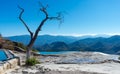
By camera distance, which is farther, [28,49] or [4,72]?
[28,49]

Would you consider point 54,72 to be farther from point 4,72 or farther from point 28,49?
point 28,49

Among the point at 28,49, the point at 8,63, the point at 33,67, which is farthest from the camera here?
the point at 28,49

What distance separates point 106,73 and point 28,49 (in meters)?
5.85

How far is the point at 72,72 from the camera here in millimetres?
13406

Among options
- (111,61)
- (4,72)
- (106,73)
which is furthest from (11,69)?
(111,61)

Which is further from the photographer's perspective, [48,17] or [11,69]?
[48,17]

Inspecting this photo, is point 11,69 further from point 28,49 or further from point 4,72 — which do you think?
point 28,49

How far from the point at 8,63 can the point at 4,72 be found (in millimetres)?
1196

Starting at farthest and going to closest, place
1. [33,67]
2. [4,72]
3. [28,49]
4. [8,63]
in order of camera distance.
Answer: [28,49] < [33,67] < [8,63] < [4,72]

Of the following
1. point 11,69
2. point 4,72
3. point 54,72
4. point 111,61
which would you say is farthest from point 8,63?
point 111,61

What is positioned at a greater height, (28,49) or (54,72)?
(28,49)

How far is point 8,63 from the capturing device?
13.9m

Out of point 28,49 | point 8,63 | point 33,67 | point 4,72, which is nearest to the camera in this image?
point 4,72

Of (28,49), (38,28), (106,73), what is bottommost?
(106,73)
